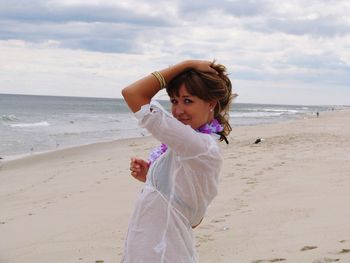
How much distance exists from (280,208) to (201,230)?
3.87 ft

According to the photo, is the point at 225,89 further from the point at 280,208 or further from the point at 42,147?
the point at 42,147

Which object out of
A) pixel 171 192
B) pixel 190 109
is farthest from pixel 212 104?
pixel 171 192

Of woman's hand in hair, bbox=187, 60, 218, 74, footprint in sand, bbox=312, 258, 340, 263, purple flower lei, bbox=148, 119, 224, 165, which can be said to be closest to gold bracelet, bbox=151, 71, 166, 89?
woman's hand in hair, bbox=187, 60, 218, 74

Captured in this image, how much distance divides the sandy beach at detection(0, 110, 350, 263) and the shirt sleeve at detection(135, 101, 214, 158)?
277cm

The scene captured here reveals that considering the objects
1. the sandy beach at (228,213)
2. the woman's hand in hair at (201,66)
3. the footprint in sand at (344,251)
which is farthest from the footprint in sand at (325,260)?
the woman's hand in hair at (201,66)

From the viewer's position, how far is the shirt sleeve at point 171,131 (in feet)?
5.89

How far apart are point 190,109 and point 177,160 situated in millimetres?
205

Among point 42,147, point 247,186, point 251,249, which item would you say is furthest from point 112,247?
point 42,147

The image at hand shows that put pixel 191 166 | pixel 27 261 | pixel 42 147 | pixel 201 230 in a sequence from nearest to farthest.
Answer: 1. pixel 191 166
2. pixel 27 261
3. pixel 201 230
4. pixel 42 147

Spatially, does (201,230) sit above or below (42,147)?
above

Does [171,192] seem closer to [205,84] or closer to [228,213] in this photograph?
[205,84]

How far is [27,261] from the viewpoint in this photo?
5242 millimetres

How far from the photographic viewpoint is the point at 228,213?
20.5ft

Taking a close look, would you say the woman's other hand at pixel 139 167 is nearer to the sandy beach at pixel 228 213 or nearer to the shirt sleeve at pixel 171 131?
the shirt sleeve at pixel 171 131
